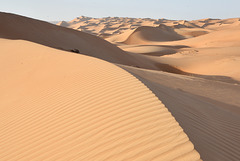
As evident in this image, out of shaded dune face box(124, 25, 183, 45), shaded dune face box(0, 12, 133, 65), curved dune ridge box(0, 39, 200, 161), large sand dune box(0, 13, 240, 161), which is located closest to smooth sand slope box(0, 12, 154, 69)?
shaded dune face box(0, 12, 133, 65)

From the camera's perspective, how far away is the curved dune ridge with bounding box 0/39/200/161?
7.93 ft

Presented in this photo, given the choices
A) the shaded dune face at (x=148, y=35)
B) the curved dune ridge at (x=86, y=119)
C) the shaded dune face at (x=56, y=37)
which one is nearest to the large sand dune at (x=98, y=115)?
the curved dune ridge at (x=86, y=119)

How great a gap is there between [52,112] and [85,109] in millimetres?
711

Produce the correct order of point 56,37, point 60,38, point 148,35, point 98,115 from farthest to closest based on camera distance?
point 148,35
point 60,38
point 56,37
point 98,115

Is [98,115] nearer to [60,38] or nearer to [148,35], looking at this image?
[60,38]

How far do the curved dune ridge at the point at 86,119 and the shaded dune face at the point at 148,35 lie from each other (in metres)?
35.5

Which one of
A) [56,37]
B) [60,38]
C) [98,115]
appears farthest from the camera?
[60,38]

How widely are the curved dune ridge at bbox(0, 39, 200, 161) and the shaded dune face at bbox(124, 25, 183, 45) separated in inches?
1397

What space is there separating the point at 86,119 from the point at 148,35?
40.6 meters

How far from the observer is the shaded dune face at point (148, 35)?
133 ft

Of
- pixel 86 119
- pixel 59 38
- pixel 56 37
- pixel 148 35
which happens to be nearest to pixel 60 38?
pixel 59 38

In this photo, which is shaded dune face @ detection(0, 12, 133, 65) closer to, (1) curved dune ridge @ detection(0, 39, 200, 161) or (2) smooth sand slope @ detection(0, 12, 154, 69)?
(2) smooth sand slope @ detection(0, 12, 154, 69)

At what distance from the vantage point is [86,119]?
3.18m

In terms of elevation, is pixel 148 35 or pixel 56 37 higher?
pixel 148 35
